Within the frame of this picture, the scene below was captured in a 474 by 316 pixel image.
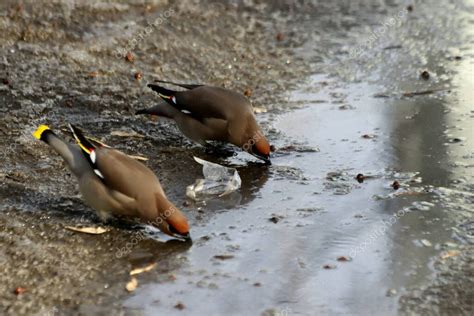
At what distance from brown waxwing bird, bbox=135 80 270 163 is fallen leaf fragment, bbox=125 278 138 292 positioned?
2037 millimetres

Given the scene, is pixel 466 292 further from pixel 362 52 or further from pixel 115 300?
pixel 362 52

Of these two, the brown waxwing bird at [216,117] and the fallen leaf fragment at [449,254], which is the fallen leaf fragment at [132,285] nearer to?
the fallen leaf fragment at [449,254]

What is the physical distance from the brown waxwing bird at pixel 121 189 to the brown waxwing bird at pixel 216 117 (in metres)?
1.32

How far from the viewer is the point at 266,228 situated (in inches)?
253

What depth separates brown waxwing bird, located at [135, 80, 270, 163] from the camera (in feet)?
24.8

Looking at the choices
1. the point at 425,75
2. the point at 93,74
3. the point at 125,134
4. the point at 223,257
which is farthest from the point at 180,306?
the point at 425,75

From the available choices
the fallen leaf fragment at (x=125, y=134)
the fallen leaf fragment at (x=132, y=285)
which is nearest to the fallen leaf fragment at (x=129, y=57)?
the fallen leaf fragment at (x=125, y=134)

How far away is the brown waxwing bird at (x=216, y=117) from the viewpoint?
7561 mm

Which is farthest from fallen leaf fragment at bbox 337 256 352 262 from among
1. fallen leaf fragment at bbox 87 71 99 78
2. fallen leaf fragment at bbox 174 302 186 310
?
fallen leaf fragment at bbox 87 71 99 78

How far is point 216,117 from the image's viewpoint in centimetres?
770

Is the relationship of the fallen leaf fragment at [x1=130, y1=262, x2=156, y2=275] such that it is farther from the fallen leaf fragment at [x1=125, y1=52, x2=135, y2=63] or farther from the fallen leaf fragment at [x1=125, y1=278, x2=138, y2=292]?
the fallen leaf fragment at [x1=125, y1=52, x2=135, y2=63]

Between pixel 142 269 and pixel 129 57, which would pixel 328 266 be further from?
pixel 129 57

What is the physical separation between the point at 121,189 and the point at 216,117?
159 centimetres

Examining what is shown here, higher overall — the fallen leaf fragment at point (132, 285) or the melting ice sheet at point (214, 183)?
the melting ice sheet at point (214, 183)
